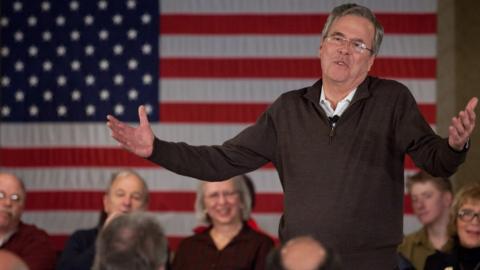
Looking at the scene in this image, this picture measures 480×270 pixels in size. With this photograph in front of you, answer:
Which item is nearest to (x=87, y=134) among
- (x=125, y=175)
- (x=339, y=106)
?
(x=125, y=175)

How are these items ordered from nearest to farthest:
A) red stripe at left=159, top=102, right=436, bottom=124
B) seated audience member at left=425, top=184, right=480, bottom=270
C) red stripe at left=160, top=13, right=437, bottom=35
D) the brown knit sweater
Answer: the brown knit sweater
seated audience member at left=425, top=184, right=480, bottom=270
red stripe at left=160, top=13, right=437, bottom=35
red stripe at left=159, top=102, right=436, bottom=124

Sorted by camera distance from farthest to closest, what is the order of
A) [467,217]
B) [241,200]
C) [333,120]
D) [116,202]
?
[116,202]
[241,200]
[467,217]
[333,120]

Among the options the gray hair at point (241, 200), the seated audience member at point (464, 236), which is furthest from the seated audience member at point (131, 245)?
the gray hair at point (241, 200)

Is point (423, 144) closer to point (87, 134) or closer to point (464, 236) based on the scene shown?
point (464, 236)

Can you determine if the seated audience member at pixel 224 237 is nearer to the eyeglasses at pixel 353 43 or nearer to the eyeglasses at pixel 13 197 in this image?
the eyeglasses at pixel 13 197

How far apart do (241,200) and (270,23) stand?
1.29 meters

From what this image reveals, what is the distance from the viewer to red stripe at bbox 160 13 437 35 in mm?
6180

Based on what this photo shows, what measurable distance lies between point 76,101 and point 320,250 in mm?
4427

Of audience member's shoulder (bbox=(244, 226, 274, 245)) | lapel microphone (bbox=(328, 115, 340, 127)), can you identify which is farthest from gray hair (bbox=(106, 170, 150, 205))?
lapel microphone (bbox=(328, 115, 340, 127))

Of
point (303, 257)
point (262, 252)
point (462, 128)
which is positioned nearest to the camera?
point (303, 257)

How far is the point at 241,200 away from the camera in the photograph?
553 centimetres

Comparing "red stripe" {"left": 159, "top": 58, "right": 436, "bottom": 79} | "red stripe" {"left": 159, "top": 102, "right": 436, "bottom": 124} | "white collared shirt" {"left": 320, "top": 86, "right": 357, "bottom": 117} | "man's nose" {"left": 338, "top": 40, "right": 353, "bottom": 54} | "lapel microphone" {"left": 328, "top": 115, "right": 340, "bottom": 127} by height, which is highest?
"man's nose" {"left": 338, "top": 40, "right": 353, "bottom": 54}

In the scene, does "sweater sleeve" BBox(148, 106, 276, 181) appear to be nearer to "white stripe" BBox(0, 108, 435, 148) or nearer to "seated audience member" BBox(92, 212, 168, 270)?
"seated audience member" BBox(92, 212, 168, 270)

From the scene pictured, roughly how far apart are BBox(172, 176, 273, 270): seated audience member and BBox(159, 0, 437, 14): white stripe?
4.06 feet
